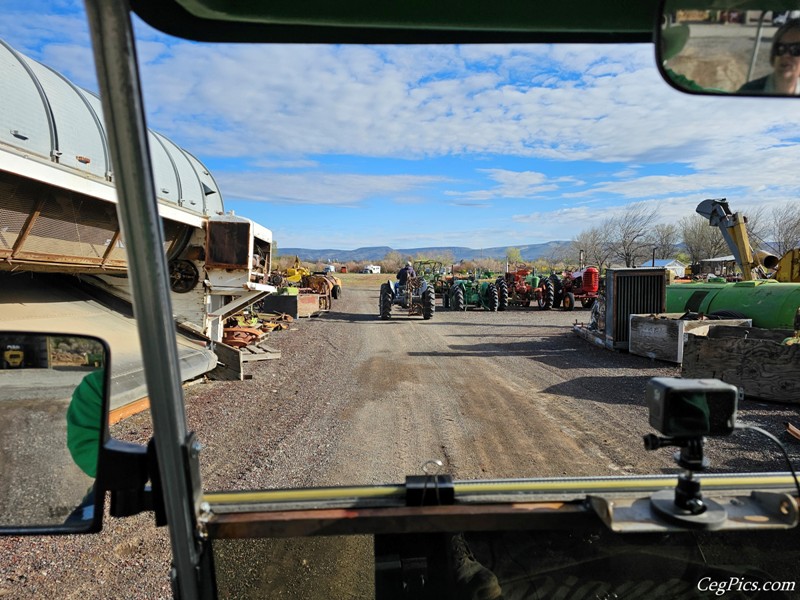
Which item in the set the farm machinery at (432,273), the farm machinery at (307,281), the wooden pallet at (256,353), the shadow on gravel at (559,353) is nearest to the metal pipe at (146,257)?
the wooden pallet at (256,353)

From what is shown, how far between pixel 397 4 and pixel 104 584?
304cm

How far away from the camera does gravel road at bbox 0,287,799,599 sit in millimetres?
1486

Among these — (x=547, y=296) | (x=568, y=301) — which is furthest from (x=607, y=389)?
(x=568, y=301)

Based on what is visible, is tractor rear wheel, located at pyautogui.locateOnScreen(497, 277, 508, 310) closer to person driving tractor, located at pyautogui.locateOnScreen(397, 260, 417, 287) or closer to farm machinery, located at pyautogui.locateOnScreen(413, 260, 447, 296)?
farm machinery, located at pyautogui.locateOnScreen(413, 260, 447, 296)

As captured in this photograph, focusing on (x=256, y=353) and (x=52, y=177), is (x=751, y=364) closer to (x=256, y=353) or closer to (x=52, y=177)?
(x=256, y=353)

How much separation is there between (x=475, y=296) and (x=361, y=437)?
16.5m

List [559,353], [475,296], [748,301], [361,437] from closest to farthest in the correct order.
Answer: [361,437]
[748,301]
[559,353]
[475,296]

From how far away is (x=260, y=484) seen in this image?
3812mm

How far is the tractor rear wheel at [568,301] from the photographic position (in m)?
20.7

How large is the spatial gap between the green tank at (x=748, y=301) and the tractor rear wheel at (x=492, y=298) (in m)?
8.53

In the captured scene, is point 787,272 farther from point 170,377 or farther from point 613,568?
point 170,377

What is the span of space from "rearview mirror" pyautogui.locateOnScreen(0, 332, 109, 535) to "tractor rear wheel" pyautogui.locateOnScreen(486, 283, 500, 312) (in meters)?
19.0

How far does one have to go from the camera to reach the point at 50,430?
1.36m

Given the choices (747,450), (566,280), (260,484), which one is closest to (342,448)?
(260,484)
